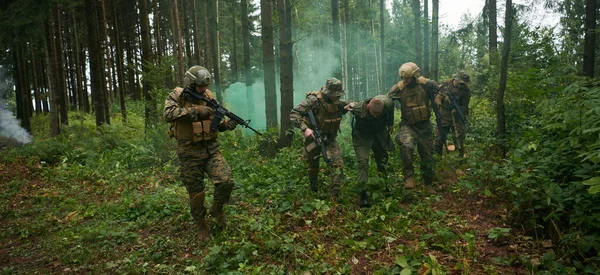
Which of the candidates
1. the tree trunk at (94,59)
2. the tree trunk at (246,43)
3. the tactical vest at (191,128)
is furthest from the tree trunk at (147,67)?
the tactical vest at (191,128)

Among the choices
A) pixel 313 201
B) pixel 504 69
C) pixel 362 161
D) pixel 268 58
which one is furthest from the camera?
pixel 268 58

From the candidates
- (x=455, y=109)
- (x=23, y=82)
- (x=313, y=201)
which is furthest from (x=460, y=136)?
(x=23, y=82)

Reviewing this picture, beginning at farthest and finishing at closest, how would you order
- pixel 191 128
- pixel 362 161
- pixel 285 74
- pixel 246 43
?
pixel 246 43 < pixel 285 74 < pixel 362 161 < pixel 191 128

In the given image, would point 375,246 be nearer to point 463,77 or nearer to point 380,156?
point 380,156

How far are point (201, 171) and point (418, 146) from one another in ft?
12.3

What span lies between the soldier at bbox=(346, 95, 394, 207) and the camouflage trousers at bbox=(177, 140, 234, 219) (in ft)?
6.90

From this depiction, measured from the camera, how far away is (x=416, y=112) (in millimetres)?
6750

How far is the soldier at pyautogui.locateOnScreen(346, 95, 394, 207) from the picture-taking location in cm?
613

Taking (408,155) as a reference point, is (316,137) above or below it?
above

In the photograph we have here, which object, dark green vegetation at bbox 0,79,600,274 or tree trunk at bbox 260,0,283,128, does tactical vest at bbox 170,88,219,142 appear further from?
tree trunk at bbox 260,0,283,128

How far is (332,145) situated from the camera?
666 cm

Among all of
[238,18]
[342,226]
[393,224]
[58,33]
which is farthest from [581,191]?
[238,18]

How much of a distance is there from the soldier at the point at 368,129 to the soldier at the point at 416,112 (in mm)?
329

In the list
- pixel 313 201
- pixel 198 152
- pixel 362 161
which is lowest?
pixel 313 201
